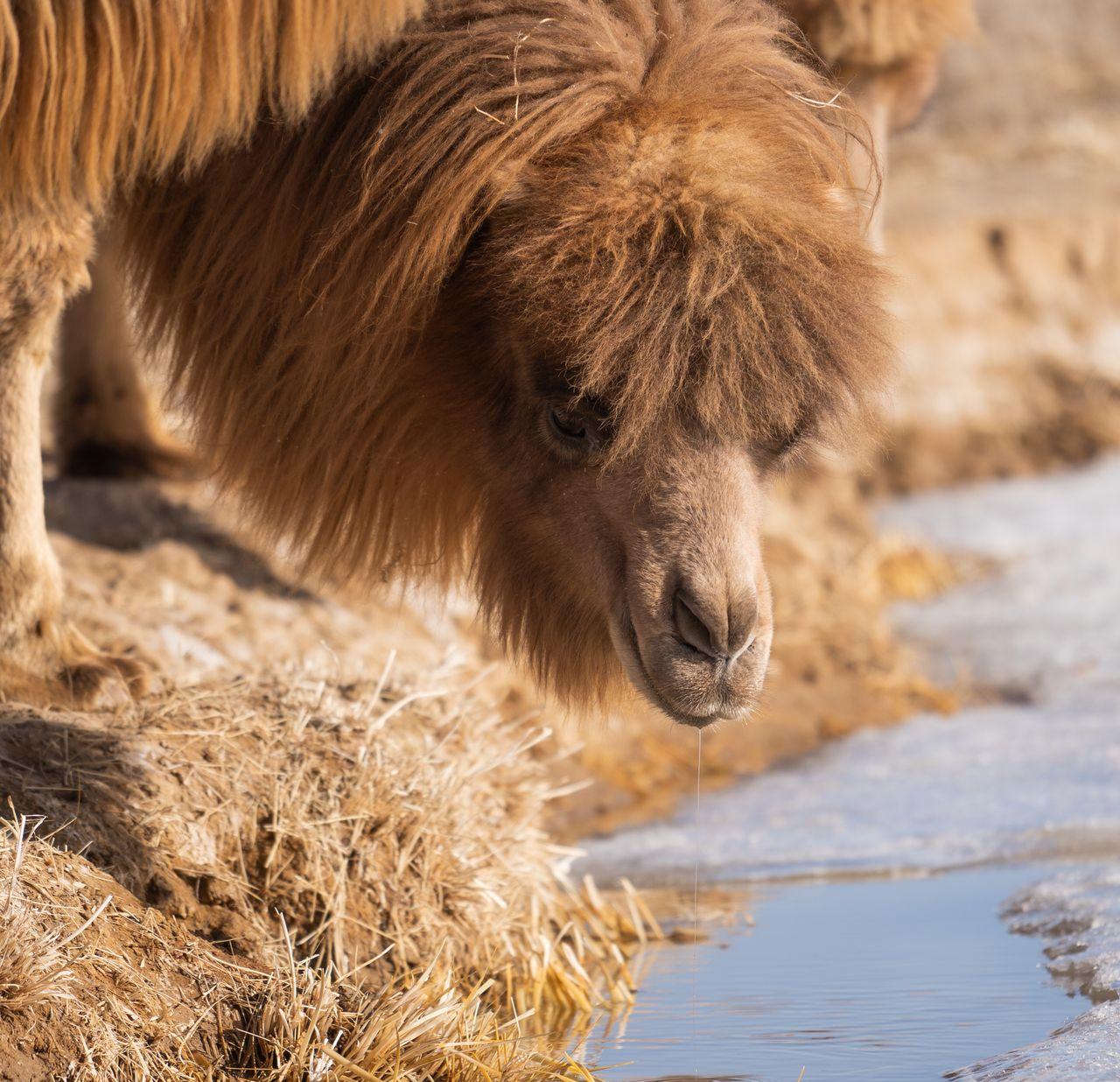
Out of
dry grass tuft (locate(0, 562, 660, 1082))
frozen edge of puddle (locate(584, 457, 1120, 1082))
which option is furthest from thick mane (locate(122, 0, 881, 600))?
frozen edge of puddle (locate(584, 457, 1120, 1082))

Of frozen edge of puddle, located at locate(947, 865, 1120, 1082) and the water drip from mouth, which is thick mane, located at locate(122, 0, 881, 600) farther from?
frozen edge of puddle, located at locate(947, 865, 1120, 1082)

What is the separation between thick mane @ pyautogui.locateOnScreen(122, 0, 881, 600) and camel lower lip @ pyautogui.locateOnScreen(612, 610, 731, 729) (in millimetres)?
460

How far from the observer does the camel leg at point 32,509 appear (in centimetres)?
454

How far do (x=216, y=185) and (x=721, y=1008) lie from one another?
7.41 ft

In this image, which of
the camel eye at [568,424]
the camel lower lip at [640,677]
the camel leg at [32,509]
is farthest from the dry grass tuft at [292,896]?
the camel eye at [568,424]

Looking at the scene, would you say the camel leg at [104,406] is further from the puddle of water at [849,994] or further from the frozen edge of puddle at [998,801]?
the puddle of water at [849,994]

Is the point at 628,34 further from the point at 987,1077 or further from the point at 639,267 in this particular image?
the point at 987,1077

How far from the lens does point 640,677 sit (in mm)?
3736

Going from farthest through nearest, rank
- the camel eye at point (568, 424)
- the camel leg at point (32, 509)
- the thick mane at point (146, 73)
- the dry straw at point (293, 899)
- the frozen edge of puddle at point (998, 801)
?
the camel leg at point (32, 509) < the frozen edge of puddle at point (998, 801) < the camel eye at point (568, 424) < the thick mane at point (146, 73) < the dry straw at point (293, 899)

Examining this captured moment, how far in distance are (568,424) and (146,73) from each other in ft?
3.73

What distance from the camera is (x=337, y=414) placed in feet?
14.1

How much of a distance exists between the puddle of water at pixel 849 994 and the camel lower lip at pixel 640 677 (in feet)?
2.31

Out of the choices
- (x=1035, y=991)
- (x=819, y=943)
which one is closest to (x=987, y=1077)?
(x=1035, y=991)

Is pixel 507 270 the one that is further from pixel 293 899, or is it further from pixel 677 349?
pixel 293 899
